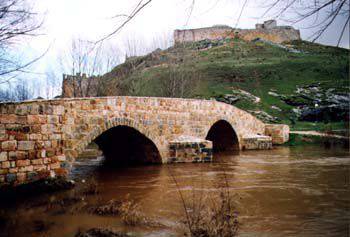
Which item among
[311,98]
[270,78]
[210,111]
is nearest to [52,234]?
[210,111]

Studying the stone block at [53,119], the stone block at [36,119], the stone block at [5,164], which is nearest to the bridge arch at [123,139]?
the stone block at [53,119]

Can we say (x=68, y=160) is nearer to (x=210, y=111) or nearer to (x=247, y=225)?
(x=247, y=225)

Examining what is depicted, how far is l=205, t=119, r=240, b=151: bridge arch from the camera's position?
14.3 metres

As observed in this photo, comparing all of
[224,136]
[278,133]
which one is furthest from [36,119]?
[278,133]

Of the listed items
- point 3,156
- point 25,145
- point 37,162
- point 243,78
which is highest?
point 243,78

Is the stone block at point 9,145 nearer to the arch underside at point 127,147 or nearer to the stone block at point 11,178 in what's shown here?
the stone block at point 11,178

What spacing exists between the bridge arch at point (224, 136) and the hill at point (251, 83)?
4.68 metres

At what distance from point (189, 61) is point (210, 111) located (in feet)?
29.8

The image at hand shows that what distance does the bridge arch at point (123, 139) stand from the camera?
7.76 metres

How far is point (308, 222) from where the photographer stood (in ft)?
13.9

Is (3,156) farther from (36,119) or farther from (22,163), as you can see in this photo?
(36,119)

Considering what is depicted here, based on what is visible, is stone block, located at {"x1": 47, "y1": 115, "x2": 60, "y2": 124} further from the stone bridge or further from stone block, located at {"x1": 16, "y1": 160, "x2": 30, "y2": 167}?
stone block, located at {"x1": 16, "y1": 160, "x2": 30, "y2": 167}

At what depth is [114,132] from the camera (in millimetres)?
10117

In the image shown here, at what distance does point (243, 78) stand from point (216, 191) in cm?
2410
